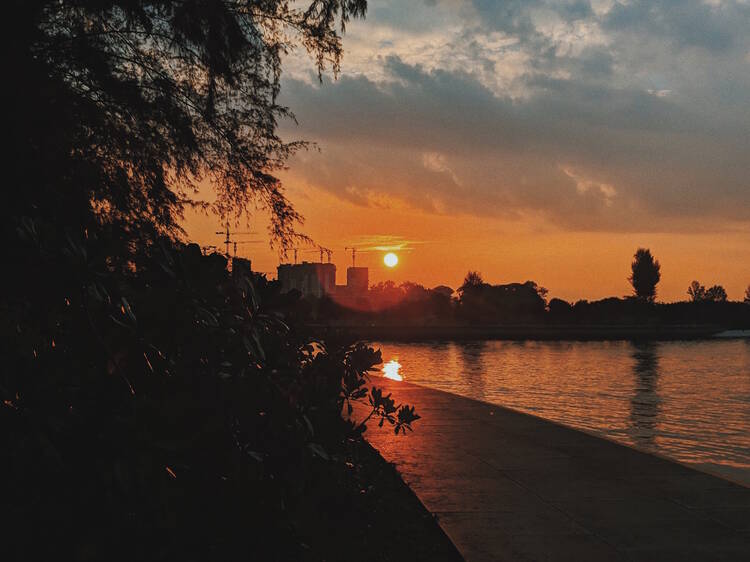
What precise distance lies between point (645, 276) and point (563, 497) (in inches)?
5632

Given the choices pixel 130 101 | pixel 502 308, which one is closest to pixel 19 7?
pixel 130 101

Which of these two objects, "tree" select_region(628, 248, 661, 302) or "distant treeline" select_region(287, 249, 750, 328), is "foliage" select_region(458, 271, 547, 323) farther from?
"tree" select_region(628, 248, 661, 302)

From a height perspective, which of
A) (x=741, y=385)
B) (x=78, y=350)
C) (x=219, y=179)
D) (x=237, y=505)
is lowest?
(x=741, y=385)

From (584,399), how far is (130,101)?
50.9 feet

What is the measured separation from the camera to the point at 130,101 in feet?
29.6

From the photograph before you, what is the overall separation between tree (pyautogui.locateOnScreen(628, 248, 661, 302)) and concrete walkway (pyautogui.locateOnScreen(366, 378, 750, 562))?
140 meters

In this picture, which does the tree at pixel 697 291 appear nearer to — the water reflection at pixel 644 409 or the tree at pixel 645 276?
the tree at pixel 645 276

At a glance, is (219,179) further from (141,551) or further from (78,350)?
(141,551)

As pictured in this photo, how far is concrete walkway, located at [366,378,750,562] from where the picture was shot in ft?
16.4

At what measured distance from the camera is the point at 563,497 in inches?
245

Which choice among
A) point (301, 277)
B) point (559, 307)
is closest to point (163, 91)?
point (301, 277)

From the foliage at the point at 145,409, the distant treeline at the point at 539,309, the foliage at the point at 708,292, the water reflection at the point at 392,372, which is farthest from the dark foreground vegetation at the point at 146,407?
the foliage at the point at 708,292

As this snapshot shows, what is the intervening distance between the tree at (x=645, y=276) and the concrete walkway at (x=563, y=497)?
139709 millimetres

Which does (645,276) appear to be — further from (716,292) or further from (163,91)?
(163,91)
